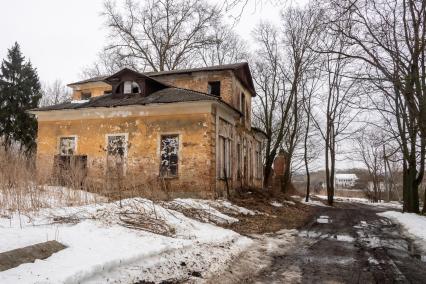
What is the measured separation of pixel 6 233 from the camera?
5.16 metres

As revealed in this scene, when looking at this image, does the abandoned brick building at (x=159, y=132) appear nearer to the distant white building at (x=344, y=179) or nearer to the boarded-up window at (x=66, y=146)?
the boarded-up window at (x=66, y=146)

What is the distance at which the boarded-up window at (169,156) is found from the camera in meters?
16.2

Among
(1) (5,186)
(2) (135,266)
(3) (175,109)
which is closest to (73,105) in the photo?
(3) (175,109)

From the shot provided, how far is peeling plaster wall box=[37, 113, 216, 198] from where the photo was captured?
1574cm

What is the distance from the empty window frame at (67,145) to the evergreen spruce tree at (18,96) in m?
13.4

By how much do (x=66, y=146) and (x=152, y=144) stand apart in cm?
475

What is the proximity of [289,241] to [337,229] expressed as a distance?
322cm

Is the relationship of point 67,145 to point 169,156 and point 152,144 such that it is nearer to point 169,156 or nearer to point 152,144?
point 152,144

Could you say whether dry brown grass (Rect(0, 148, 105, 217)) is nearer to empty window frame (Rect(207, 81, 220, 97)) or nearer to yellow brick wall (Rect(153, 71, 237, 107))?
yellow brick wall (Rect(153, 71, 237, 107))

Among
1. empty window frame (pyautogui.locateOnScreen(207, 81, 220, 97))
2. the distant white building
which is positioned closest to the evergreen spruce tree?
empty window frame (pyautogui.locateOnScreen(207, 81, 220, 97))

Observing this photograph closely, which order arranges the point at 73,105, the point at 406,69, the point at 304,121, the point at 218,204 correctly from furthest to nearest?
the point at 304,121
the point at 73,105
the point at 218,204
the point at 406,69

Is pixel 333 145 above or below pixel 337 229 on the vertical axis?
above

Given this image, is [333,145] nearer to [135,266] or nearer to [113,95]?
[113,95]

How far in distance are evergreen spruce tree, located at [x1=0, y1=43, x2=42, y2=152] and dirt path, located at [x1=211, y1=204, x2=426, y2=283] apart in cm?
2694
